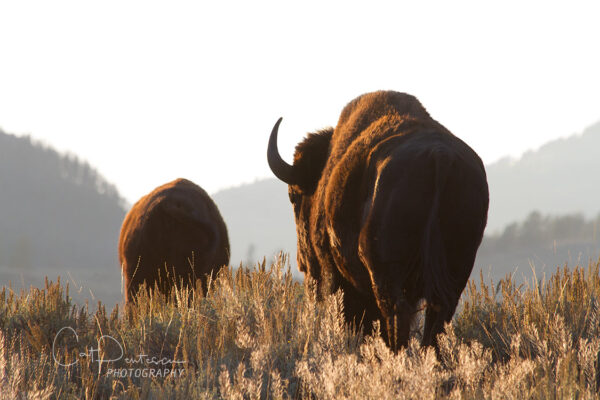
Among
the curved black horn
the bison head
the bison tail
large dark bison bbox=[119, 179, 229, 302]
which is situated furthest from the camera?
large dark bison bbox=[119, 179, 229, 302]

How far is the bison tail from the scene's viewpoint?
13.2 ft

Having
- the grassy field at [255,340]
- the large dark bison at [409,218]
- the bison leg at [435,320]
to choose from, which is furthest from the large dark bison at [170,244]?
the bison leg at [435,320]

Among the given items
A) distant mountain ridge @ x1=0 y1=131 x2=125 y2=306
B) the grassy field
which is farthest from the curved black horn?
distant mountain ridge @ x1=0 y1=131 x2=125 y2=306

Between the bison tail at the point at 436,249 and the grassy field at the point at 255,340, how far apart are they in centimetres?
31

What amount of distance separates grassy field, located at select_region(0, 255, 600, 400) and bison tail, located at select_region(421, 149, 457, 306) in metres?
0.31

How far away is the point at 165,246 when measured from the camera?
812cm

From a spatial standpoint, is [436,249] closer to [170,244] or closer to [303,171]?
[303,171]

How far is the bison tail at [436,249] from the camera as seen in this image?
403cm

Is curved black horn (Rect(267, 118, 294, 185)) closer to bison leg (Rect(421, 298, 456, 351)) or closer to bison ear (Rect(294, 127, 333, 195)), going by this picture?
bison ear (Rect(294, 127, 333, 195))

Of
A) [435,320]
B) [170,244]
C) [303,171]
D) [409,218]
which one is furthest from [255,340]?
[170,244]

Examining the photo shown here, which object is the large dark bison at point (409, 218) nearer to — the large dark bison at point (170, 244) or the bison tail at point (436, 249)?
the bison tail at point (436, 249)

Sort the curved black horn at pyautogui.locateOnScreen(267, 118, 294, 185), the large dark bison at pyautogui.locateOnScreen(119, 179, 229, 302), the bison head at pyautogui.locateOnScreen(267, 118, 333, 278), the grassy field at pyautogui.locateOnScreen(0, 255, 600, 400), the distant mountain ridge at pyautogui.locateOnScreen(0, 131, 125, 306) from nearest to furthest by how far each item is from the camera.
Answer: the grassy field at pyautogui.locateOnScreen(0, 255, 600, 400) < the bison head at pyautogui.locateOnScreen(267, 118, 333, 278) < the curved black horn at pyautogui.locateOnScreen(267, 118, 294, 185) < the large dark bison at pyautogui.locateOnScreen(119, 179, 229, 302) < the distant mountain ridge at pyautogui.locateOnScreen(0, 131, 125, 306)

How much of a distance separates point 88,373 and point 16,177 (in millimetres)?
76460

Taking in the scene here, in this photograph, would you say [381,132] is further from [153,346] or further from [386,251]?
[153,346]
